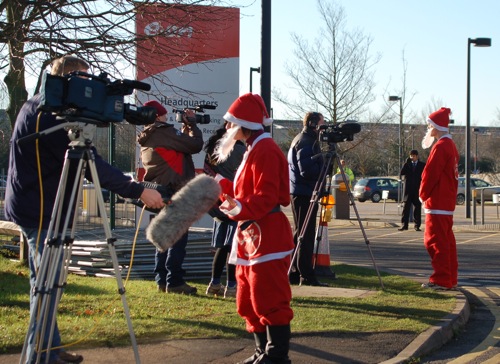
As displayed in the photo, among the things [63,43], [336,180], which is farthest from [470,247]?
[63,43]

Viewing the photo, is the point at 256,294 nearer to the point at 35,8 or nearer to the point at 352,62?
the point at 35,8

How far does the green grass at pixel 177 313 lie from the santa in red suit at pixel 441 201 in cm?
42

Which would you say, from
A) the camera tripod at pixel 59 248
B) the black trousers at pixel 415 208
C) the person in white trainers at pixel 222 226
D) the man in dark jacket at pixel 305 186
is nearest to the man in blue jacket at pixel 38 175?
the camera tripod at pixel 59 248

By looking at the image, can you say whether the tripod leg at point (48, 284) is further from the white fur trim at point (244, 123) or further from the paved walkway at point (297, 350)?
the white fur trim at point (244, 123)

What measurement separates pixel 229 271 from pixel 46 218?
3.43m

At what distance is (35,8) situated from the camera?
27.1 feet

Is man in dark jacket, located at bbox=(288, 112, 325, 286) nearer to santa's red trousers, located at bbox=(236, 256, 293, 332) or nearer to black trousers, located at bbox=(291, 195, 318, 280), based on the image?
black trousers, located at bbox=(291, 195, 318, 280)

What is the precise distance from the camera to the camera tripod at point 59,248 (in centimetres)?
477

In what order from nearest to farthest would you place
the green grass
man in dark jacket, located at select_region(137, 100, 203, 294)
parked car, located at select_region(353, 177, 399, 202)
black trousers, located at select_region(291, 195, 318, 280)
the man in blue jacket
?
the man in blue jacket < the green grass < man in dark jacket, located at select_region(137, 100, 203, 294) < black trousers, located at select_region(291, 195, 318, 280) < parked car, located at select_region(353, 177, 399, 202)

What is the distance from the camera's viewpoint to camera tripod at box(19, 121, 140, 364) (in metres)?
4.77

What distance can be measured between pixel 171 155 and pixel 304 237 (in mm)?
2334

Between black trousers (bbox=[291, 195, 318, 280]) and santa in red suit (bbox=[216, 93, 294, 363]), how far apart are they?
4.00 meters

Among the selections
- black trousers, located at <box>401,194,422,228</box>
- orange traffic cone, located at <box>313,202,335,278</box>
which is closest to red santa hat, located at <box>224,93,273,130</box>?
orange traffic cone, located at <box>313,202,335,278</box>

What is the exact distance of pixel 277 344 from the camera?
5.25 meters
